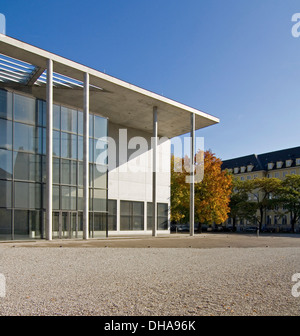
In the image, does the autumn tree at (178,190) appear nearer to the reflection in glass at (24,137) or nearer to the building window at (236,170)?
the reflection in glass at (24,137)

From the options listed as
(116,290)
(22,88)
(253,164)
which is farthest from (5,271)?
(253,164)

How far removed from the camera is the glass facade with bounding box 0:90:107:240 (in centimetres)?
2311

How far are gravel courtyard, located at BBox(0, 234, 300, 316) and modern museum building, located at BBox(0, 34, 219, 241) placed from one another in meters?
10.6

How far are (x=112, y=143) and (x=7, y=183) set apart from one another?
56.3 ft

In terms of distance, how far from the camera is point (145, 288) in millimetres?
8516

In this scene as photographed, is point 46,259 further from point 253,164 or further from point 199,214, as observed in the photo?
point 253,164

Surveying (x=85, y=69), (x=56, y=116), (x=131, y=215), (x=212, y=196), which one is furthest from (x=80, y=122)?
(x=212, y=196)

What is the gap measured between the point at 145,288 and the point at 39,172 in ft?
59.1

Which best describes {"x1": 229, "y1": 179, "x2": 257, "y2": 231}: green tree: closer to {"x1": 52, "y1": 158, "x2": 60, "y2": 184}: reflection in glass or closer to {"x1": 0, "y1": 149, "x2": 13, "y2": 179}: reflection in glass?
{"x1": 52, "y1": 158, "x2": 60, "y2": 184}: reflection in glass

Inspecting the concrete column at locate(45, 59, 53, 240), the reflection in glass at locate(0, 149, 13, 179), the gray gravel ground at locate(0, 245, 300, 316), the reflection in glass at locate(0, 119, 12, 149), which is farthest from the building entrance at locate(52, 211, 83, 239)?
the gray gravel ground at locate(0, 245, 300, 316)

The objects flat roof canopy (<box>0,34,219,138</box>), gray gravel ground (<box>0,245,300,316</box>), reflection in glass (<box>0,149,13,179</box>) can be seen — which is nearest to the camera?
gray gravel ground (<box>0,245,300,316</box>)

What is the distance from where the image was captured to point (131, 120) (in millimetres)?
38250

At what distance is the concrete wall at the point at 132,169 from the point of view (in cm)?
3806
